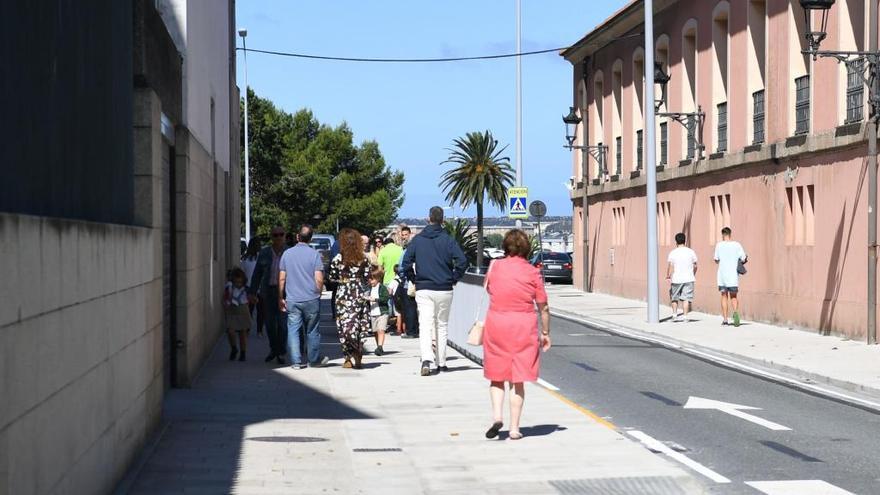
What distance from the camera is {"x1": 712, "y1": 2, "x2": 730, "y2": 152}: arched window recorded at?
32.2m

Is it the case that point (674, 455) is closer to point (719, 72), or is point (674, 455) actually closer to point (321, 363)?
point (321, 363)

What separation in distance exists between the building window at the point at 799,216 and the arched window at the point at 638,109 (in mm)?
13096

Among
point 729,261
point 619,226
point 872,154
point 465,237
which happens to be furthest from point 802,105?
point 465,237

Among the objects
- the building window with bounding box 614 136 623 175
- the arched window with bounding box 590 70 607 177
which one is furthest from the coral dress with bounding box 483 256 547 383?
the arched window with bounding box 590 70 607 177

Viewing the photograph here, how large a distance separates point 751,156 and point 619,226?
1374 cm

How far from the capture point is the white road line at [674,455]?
953cm

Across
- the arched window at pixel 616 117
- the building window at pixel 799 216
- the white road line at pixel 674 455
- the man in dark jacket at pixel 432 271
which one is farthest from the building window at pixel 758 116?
the white road line at pixel 674 455

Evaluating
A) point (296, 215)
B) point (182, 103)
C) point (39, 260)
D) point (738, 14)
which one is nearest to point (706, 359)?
point (182, 103)

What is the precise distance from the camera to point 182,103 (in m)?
15.5

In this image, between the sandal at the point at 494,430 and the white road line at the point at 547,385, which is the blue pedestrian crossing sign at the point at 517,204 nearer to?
the white road line at the point at 547,385

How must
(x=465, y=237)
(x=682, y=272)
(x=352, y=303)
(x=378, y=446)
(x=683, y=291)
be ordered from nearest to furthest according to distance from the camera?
(x=378, y=446) < (x=352, y=303) < (x=682, y=272) < (x=683, y=291) < (x=465, y=237)

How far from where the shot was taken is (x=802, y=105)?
26.3 m

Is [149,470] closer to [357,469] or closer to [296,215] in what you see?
[357,469]

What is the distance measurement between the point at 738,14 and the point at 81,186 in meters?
24.4
